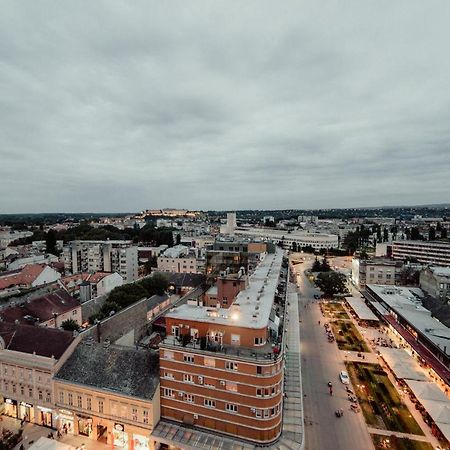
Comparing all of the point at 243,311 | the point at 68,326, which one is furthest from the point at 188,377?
the point at 68,326

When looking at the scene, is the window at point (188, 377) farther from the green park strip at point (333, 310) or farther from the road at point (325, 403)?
the green park strip at point (333, 310)

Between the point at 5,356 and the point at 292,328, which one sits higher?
the point at 5,356

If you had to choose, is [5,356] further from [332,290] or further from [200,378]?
[332,290]

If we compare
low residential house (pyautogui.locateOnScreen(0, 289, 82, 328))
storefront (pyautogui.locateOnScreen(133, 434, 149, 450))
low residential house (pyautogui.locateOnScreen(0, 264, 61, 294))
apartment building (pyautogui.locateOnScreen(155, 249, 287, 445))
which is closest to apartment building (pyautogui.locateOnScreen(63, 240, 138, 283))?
low residential house (pyautogui.locateOnScreen(0, 264, 61, 294))

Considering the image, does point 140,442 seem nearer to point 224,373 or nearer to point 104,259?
point 224,373

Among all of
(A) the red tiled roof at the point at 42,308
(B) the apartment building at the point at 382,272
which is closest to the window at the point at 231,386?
(A) the red tiled roof at the point at 42,308

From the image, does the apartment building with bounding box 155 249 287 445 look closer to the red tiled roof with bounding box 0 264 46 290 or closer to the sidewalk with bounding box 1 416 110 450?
the sidewalk with bounding box 1 416 110 450

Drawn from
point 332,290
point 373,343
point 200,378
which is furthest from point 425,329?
point 200,378
